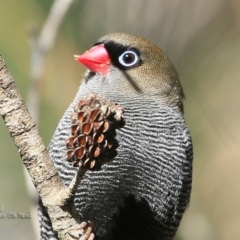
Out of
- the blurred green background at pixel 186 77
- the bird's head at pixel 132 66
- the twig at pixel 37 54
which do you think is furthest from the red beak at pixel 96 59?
the blurred green background at pixel 186 77

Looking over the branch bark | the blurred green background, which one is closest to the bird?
the branch bark

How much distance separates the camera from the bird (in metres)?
1.71

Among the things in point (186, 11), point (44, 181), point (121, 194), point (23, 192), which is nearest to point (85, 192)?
point (121, 194)

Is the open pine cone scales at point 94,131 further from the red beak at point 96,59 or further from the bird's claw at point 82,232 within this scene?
the red beak at point 96,59

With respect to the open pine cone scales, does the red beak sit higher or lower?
higher

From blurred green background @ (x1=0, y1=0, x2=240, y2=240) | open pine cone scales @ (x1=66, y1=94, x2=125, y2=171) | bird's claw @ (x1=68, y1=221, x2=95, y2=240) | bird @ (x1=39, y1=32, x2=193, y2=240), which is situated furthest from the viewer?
blurred green background @ (x1=0, y1=0, x2=240, y2=240)

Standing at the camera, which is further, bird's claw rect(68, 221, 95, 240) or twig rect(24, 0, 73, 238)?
twig rect(24, 0, 73, 238)

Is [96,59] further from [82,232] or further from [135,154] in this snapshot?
[82,232]

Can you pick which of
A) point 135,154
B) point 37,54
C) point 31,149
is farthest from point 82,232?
point 37,54

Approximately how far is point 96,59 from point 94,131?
69cm

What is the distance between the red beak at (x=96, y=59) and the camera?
5.84ft

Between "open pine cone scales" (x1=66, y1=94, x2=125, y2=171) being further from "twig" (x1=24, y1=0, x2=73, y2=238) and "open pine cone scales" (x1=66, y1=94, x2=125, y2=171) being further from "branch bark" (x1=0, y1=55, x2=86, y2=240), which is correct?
"twig" (x1=24, y1=0, x2=73, y2=238)

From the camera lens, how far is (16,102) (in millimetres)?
1204

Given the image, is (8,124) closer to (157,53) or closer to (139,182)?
(139,182)
